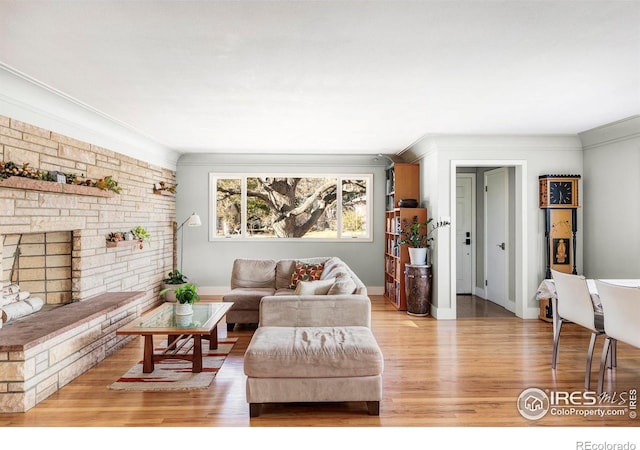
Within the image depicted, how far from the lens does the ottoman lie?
2.63m

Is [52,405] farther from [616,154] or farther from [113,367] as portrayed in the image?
[616,154]

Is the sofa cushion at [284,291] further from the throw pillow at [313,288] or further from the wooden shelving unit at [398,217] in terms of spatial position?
the wooden shelving unit at [398,217]

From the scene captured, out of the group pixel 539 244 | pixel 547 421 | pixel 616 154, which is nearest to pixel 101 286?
pixel 547 421

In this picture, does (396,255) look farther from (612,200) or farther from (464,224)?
(612,200)

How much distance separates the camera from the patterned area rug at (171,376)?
3125 mm

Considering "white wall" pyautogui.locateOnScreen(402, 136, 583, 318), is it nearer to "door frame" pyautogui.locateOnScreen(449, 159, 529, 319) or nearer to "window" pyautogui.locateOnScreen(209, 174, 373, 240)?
"door frame" pyautogui.locateOnScreen(449, 159, 529, 319)

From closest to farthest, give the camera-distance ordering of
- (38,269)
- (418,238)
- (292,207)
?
(38,269)
(418,238)
(292,207)

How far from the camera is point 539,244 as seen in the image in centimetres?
535

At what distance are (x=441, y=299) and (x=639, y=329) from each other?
2744 mm

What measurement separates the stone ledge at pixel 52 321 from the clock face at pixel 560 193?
16.7 ft

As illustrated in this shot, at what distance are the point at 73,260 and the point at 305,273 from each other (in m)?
2.55

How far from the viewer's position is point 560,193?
518cm

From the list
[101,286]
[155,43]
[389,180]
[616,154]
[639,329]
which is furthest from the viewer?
[389,180]
